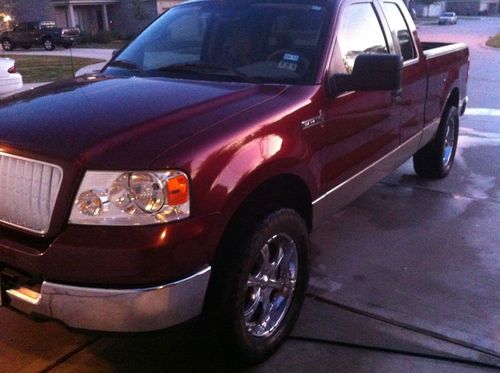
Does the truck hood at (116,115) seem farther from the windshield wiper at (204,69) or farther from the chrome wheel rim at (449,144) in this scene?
the chrome wheel rim at (449,144)

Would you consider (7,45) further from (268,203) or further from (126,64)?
(268,203)

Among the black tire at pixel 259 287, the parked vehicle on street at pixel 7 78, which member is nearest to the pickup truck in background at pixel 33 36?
the parked vehicle on street at pixel 7 78

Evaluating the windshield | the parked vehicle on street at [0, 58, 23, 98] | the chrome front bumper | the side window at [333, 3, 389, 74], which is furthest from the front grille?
the parked vehicle on street at [0, 58, 23, 98]

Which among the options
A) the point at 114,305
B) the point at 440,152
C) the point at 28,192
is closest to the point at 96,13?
the point at 440,152

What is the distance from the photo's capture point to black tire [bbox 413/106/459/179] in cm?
598

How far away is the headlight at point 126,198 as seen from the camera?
7.76ft

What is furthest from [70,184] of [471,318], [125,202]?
[471,318]

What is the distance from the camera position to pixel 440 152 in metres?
6.02

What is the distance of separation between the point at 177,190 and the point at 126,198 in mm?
211

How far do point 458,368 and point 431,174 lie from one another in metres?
3.46

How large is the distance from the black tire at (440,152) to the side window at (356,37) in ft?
6.14

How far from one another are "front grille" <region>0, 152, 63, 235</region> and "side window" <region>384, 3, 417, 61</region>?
317cm

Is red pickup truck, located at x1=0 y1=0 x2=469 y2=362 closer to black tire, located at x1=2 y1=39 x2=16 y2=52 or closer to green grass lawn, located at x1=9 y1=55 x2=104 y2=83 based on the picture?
green grass lawn, located at x1=9 y1=55 x2=104 y2=83

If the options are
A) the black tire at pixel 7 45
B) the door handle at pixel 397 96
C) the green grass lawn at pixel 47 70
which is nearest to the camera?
the door handle at pixel 397 96
